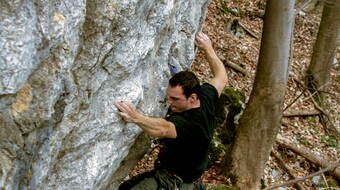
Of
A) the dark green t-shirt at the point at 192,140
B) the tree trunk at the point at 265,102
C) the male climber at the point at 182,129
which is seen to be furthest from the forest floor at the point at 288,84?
A: the dark green t-shirt at the point at 192,140

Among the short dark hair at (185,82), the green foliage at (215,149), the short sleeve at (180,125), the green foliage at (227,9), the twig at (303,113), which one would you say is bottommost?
the green foliage at (215,149)

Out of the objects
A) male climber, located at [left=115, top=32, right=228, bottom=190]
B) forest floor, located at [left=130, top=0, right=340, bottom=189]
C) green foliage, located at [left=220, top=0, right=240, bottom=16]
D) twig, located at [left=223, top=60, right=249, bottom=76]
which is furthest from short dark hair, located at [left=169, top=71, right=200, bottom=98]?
green foliage, located at [left=220, top=0, right=240, bottom=16]

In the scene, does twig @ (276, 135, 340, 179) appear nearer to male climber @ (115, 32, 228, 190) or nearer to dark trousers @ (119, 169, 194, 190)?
male climber @ (115, 32, 228, 190)

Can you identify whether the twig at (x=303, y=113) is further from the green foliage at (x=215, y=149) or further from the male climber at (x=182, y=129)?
the male climber at (x=182, y=129)

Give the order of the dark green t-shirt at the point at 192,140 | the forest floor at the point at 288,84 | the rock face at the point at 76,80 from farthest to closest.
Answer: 1. the forest floor at the point at 288,84
2. the dark green t-shirt at the point at 192,140
3. the rock face at the point at 76,80

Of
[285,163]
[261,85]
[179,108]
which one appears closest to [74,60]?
[179,108]

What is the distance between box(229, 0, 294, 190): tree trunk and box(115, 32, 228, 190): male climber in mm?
1325

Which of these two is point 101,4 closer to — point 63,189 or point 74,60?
point 74,60

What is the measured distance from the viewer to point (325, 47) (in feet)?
37.7

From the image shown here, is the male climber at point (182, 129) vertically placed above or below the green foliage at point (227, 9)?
below

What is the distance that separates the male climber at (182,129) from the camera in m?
4.11

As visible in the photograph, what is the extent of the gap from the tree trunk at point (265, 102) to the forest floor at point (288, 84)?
515mm

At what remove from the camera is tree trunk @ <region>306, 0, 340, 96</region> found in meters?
11.1

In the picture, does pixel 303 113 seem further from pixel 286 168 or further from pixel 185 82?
pixel 185 82
